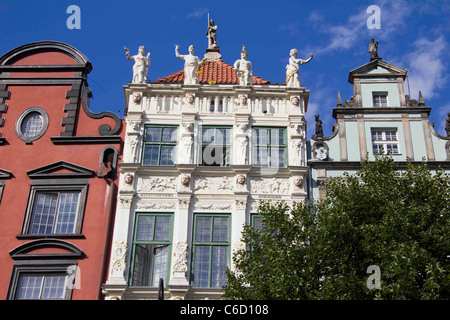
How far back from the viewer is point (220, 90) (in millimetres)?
25484

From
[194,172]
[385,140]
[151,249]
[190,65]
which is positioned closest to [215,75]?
[190,65]

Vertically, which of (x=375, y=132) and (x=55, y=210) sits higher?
(x=375, y=132)

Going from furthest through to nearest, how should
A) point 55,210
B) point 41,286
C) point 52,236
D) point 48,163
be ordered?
point 48,163, point 55,210, point 52,236, point 41,286

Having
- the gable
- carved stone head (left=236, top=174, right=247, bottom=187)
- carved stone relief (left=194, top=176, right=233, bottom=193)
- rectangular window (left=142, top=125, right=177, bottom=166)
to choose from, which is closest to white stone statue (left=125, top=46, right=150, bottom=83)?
rectangular window (left=142, top=125, right=177, bottom=166)

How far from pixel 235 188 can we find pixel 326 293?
749 cm

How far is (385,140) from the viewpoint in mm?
24984

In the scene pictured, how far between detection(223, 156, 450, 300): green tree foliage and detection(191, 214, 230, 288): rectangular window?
277cm

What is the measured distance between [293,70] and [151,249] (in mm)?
9317

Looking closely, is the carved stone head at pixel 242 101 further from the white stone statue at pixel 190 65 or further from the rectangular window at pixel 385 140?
the rectangular window at pixel 385 140

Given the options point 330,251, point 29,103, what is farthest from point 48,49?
point 330,251

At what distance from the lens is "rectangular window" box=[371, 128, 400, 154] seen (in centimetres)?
2473

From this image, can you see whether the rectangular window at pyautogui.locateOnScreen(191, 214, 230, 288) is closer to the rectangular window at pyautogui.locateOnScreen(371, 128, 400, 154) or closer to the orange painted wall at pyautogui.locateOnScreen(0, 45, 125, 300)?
the orange painted wall at pyautogui.locateOnScreen(0, 45, 125, 300)

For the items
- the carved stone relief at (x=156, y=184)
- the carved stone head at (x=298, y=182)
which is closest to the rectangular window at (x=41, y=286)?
the carved stone relief at (x=156, y=184)

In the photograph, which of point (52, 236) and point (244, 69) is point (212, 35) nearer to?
point (244, 69)
